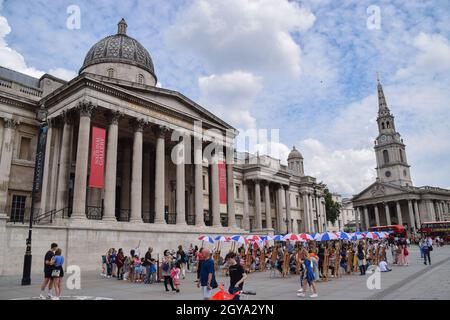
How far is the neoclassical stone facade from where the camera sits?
82375 mm

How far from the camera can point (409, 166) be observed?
96375 mm

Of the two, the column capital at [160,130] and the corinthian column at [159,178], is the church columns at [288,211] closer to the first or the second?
the column capital at [160,130]

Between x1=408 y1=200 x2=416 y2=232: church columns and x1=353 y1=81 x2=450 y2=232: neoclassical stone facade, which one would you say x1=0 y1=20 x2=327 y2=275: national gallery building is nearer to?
x1=408 y1=200 x2=416 y2=232: church columns

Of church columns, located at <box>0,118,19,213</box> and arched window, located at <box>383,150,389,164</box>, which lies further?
arched window, located at <box>383,150,389,164</box>

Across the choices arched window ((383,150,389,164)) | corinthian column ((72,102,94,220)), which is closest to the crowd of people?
corinthian column ((72,102,94,220))

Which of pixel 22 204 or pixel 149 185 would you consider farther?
pixel 149 185

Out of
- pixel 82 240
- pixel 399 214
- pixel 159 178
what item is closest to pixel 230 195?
pixel 159 178

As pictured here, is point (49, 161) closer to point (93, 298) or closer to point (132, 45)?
point (132, 45)

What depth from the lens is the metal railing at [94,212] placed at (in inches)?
922

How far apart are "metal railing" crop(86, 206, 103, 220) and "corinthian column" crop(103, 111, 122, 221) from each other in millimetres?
1762

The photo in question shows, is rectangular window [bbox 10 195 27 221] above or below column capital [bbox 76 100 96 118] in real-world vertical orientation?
below

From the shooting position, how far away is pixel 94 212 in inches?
946
